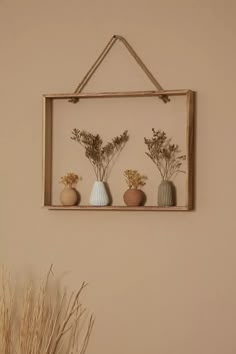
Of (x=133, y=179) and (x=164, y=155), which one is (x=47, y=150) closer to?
(x=133, y=179)

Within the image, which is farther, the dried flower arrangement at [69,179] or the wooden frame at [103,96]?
the dried flower arrangement at [69,179]

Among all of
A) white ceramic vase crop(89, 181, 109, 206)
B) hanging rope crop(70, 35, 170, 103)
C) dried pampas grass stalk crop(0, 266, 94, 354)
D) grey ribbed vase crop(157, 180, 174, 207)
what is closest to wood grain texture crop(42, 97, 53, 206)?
hanging rope crop(70, 35, 170, 103)

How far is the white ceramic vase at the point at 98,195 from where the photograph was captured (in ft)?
9.76

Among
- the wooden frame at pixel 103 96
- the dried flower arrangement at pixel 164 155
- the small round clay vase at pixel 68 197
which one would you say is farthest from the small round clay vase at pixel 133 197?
the small round clay vase at pixel 68 197

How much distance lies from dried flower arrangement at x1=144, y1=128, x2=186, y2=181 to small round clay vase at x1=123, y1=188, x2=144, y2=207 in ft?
0.41

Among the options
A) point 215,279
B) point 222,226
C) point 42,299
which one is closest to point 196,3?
point 222,226

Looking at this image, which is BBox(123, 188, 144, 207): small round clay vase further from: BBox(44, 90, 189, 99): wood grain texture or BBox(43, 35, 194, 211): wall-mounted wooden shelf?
BBox(44, 90, 189, 99): wood grain texture

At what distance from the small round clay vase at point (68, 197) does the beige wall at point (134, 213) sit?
0.26 ft

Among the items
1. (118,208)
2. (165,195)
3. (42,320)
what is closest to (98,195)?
(118,208)

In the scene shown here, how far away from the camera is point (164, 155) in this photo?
9.64ft

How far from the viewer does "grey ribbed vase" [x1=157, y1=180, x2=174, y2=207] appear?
9.50 feet

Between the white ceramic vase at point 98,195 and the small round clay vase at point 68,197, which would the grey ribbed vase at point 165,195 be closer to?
the white ceramic vase at point 98,195

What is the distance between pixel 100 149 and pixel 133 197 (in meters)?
0.26

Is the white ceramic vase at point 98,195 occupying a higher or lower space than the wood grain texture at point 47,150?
lower
